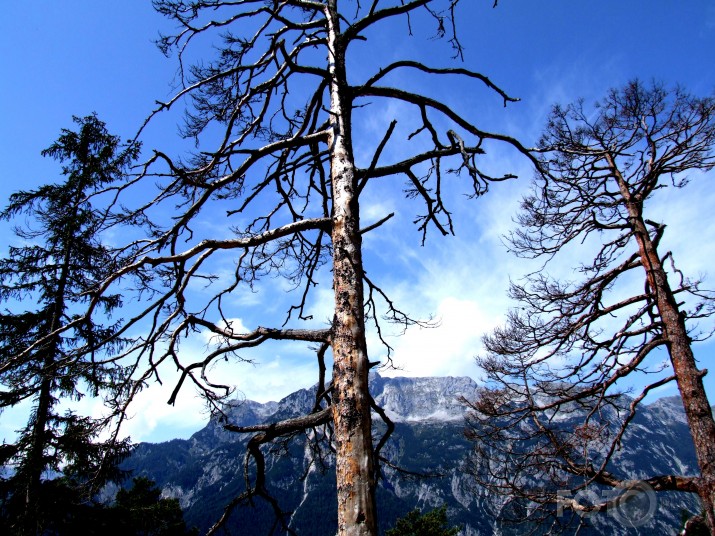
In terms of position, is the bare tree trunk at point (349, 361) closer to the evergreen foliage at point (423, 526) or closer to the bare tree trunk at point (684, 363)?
the bare tree trunk at point (684, 363)

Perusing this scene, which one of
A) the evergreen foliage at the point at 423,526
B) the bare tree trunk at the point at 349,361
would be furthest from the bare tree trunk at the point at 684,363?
the evergreen foliage at the point at 423,526

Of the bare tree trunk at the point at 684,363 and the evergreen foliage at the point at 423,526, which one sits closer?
the bare tree trunk at the point at 684,363

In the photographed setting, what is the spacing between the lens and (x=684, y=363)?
6.74 m

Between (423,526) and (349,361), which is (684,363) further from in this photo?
(423,526)

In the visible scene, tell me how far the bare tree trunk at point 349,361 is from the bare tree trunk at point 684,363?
19.9ft

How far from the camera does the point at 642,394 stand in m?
7.21

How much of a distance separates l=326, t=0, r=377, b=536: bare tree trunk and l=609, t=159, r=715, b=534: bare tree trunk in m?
6.08

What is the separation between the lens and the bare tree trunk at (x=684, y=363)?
600 centimetres

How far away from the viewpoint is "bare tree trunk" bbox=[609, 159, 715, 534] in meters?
6.00

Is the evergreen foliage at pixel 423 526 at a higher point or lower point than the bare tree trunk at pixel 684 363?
lower

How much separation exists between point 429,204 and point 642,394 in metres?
5.62

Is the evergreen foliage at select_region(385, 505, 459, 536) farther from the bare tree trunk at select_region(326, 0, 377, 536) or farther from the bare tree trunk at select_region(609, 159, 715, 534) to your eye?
the bare tree trunk at select_region(326, 0, 377, 536)

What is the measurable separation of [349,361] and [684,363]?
22.0ft

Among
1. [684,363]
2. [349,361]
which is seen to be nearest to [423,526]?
[684,363]
